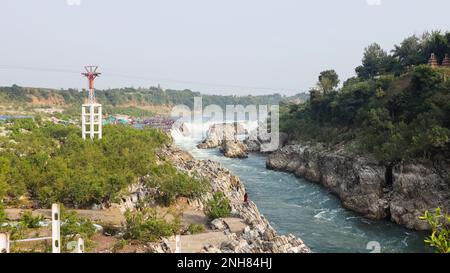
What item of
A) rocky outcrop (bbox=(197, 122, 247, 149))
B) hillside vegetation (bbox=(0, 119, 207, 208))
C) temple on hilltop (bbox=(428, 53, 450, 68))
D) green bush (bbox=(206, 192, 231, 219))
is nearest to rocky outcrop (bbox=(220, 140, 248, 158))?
rocky outcrop (bbox=(197, 122, 247, 149))

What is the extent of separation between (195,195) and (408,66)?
2437 centimetres

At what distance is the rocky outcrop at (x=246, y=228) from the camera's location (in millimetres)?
12366

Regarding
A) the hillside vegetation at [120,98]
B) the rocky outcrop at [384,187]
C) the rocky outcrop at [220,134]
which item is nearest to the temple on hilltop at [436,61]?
the rocky outcrop at [384,187]

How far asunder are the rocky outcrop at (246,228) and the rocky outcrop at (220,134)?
20.9m

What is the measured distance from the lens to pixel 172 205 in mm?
17969

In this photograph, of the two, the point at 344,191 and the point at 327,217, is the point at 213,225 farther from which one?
the point at 344,191

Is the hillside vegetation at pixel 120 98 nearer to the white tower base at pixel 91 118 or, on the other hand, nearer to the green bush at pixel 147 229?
the white tower base at pixel 91 118

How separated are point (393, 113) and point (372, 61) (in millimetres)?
21050

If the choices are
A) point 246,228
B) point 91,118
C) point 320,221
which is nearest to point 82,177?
point 246,228

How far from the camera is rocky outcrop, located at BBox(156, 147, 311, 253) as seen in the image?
40.6 feet

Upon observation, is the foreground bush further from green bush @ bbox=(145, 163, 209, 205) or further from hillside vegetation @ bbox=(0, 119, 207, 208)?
green bush @ bbox=(145, 163, 209, 205)

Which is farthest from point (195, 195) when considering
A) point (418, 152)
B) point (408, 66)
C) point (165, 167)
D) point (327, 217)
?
point (408, 66)

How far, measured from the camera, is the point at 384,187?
20969 millimetres

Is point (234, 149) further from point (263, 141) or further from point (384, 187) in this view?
point (384, 187)
